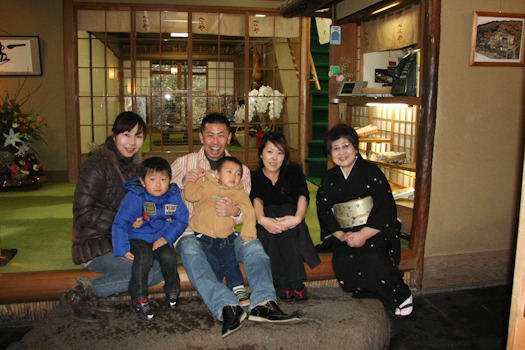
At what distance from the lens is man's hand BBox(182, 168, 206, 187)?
2737mm

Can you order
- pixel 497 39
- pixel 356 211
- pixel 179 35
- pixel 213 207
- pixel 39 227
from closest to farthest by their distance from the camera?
pixel 213 207
pixel 356 211
pixel 497 39
pixel 39 227
pixel 179 35

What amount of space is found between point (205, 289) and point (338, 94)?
2.60m

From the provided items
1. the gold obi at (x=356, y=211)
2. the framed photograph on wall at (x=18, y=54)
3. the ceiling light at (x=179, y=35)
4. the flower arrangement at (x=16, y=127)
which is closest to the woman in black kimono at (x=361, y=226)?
the gold obi at (x=356, y=211)

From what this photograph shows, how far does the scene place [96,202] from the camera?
2559mm

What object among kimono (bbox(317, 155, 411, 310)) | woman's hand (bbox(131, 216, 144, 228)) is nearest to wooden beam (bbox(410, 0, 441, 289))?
kimono (bbox(317, 155, 411, 310))

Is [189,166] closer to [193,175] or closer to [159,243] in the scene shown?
[193,175]

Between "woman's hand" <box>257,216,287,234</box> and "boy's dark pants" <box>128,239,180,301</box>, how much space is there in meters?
0.57

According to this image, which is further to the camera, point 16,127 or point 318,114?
point 318,114

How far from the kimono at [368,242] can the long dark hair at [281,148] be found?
1.06 feet

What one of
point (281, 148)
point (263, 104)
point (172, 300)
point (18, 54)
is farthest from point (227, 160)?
point (18, 54)

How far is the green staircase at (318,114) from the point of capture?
6.19 metres

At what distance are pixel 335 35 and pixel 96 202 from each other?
10.0 ft

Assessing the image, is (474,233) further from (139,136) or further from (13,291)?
(13,291)

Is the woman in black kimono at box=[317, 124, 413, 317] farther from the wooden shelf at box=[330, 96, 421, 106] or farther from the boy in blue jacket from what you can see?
the boy in blue jacket
